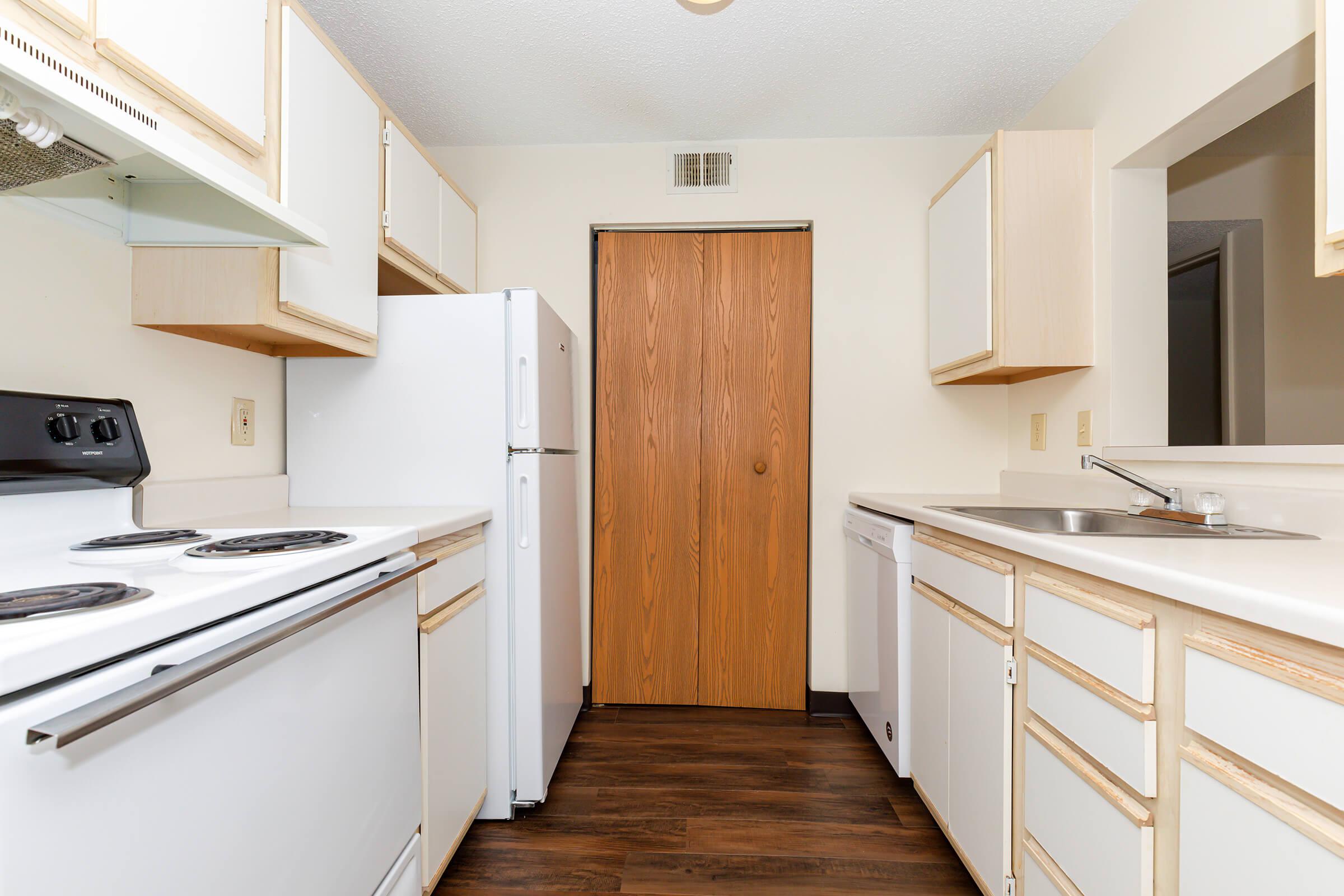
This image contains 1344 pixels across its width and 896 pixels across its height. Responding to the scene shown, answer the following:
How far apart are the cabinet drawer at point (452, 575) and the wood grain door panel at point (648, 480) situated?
968 mm

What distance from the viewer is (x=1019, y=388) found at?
2.60 metres

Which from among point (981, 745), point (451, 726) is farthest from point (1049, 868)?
point (451, 726)

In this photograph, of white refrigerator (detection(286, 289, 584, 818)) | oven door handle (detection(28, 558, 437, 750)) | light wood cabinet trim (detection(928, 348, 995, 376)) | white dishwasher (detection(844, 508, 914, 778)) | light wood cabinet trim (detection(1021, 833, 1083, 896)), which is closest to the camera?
oven door handle (detection(28, 558, 437, 750))

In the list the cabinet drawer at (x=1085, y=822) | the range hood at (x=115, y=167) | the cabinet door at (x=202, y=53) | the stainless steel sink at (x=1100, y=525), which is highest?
the cabinet door at (x=202, y=53)

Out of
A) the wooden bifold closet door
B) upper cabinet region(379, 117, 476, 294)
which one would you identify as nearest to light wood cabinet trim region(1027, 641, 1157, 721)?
the wooden bifold closet door

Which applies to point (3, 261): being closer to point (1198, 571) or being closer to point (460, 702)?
point (460, 702)

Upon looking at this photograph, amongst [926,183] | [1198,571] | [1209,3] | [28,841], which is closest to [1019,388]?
[926,183]

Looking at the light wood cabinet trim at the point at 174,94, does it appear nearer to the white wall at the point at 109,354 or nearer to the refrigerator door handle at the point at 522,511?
the white wall at the point at 109,354

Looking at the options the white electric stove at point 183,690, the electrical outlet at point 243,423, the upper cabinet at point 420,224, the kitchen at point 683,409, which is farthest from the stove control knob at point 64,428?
the upper cabinet at point 420,224

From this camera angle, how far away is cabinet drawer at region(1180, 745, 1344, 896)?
0.71 metres

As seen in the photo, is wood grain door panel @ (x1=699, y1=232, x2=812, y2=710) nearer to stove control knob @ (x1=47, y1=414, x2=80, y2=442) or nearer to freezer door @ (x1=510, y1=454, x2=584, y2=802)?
freezer door @ (x1=510, y1=454, x2=584, y2=802)

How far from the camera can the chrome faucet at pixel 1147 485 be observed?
63.6 inches

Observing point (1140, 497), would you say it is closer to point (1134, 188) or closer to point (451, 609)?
point (1134, 188)

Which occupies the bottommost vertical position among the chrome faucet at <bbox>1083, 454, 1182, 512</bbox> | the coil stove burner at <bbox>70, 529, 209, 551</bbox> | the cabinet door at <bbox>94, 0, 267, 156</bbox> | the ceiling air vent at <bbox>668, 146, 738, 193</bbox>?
the coil stove burner at <bbox>70, 529, 209, 551</bbox>
